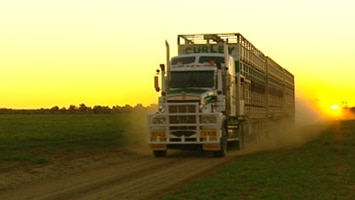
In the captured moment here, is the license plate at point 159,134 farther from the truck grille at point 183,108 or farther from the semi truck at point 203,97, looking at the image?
the truck grille at point 183,108

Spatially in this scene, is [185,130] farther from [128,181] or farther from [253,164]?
[128,181]

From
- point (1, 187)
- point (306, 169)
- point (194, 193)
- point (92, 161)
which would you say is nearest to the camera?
point (194, 193)

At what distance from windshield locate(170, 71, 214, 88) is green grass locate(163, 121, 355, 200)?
13.7ft

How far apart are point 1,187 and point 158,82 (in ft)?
34.5

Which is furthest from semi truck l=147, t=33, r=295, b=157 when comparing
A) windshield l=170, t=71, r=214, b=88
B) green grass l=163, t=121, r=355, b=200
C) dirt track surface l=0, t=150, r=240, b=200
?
green grass l=163, t=121, r=355, b=200

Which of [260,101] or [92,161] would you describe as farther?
[260,101]

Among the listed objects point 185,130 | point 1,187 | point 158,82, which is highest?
point 158,82

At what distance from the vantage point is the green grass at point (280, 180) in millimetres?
13250

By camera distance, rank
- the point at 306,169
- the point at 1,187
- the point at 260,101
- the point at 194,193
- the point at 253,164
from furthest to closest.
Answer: the point at 260,101, the point at 253,164, the point at 306,169, the point at 1,187, the point at 194,193

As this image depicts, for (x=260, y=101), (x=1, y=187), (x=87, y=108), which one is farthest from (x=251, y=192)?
(x=87, y=108)

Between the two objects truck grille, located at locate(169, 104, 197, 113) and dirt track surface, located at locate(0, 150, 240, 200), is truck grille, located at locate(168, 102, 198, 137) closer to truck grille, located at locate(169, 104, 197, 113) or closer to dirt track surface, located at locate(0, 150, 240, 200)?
truck grille, located at locate(169, 104, 197, 113)

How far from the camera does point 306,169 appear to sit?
18625 millimetres

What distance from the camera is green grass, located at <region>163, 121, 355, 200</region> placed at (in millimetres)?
13250

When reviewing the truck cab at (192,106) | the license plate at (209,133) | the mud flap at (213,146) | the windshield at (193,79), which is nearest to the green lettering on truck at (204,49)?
the truck cab at (192,106)
